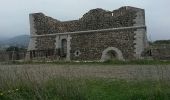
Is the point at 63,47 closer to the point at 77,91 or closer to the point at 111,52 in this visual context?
the point at 111,52

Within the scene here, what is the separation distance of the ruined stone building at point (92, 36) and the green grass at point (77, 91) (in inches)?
577

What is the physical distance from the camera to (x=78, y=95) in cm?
754

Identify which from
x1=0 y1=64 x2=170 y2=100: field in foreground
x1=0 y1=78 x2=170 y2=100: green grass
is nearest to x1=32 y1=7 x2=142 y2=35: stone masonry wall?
x1=0 y1=64 x2=170 y2=100: field in foreground

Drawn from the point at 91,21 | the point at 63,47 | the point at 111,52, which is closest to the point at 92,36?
the point at 91,21

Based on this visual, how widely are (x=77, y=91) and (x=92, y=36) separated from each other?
18.3 meters

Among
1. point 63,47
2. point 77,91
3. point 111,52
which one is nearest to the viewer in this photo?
point 77,91

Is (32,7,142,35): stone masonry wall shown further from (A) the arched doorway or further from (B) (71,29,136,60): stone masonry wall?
(A) the arched doorway

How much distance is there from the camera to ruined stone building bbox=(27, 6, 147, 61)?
78.4 feet

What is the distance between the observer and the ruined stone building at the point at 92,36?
2389cm

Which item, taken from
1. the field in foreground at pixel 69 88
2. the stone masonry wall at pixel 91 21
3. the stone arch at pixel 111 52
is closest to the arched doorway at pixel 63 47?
the stone masonry wall at pixel 91 21

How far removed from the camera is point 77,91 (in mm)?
7570

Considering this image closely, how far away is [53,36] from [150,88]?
20.0 meters

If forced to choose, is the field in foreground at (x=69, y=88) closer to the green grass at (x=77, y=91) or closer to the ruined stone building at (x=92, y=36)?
the green grass at (x=77, y=91)

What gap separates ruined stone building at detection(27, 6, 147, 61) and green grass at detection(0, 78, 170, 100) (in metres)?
14.7
